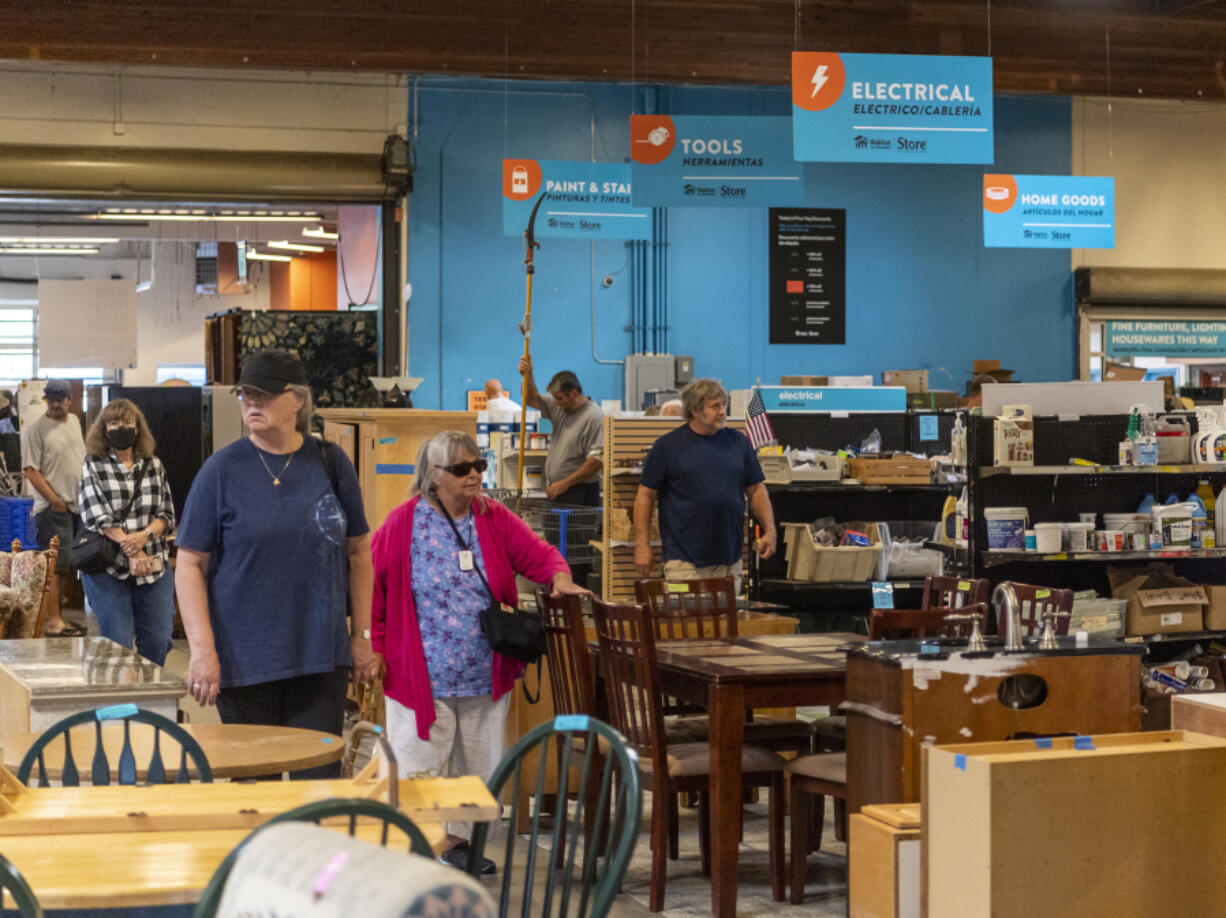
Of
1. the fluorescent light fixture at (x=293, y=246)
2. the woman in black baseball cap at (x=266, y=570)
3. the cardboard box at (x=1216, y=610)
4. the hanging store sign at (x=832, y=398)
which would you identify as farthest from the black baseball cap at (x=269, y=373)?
the fluorescent light fixture at (x=293, y=246)

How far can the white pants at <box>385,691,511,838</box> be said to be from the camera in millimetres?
4914

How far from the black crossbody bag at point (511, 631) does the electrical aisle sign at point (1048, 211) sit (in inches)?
241

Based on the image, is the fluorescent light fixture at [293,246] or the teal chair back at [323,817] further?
the fluorescent light fixture at [293,246]

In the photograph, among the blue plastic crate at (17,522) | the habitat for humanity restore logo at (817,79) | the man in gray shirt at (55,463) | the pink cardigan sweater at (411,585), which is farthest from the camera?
the blue plastic crate at (17,522)

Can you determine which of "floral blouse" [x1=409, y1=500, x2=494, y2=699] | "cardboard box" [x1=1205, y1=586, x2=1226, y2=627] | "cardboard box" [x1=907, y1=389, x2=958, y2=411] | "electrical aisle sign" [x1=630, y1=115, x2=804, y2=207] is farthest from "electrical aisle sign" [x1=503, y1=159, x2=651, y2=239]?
"floral blouse" [x1=409, y1=500, x2=494, y2=699]

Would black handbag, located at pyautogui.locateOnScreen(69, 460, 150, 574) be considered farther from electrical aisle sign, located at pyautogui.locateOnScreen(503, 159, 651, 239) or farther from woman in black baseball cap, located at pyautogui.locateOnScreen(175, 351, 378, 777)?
electrical aisle sign, located at pyautogui.locateOnScreen(503, 159, 651, 239)

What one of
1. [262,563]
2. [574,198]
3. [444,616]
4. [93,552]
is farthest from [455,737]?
[574,198]

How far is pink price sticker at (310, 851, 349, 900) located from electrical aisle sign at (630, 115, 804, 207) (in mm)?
8197

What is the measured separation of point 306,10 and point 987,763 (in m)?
9.11

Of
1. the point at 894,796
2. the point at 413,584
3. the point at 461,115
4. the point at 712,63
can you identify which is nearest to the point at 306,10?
the point at 461,115

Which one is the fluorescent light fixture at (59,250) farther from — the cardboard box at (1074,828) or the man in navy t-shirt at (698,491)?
the cardboard box at (1074,828)

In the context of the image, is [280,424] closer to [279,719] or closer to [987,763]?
[279,719]

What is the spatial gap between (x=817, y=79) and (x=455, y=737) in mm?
4646

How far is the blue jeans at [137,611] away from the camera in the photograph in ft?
22.8
